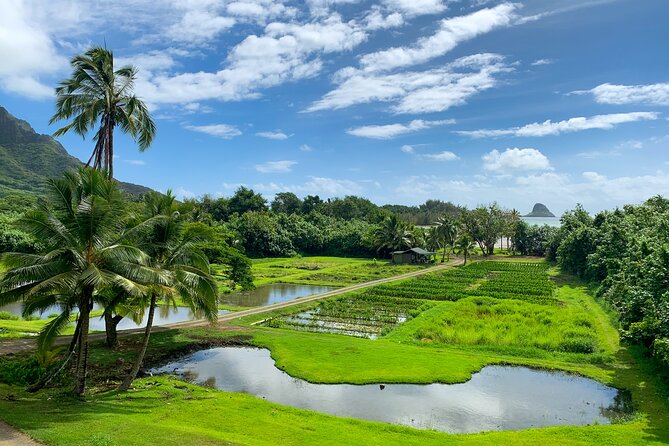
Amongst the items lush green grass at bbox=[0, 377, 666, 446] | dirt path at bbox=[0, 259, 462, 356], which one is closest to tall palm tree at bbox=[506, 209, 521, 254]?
dirt path at bbox=[0, 259, 462, 356]

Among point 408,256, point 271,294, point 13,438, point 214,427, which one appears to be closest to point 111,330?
point 214,427

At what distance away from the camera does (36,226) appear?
54.8ft

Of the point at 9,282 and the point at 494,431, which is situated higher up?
the point at 9,282

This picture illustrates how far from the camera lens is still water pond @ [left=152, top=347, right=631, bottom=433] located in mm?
20219

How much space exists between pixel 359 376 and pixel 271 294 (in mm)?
30150

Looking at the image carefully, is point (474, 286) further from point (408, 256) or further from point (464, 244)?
point (408, 256)

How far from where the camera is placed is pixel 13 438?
1344 cm

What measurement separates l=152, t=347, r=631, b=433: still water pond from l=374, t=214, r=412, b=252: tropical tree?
65839mm

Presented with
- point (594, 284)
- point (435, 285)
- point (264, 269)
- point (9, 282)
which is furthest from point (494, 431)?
point (264, 269)

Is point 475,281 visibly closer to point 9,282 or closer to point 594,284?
point 594,284

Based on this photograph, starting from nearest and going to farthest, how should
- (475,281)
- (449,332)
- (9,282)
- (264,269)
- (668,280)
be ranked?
(9,282)
(668,280)
(449,332)
(475,281)
(264,269)

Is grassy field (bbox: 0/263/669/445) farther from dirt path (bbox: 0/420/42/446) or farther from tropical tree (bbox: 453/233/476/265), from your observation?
tropical tree (bbox: 453/233/476/265)

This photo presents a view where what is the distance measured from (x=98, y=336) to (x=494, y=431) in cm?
2493

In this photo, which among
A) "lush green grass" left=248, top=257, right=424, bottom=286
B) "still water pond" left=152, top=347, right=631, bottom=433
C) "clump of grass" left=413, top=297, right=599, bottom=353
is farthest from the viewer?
"lush green grass" left=248, top=257, right=424, bottom=286
